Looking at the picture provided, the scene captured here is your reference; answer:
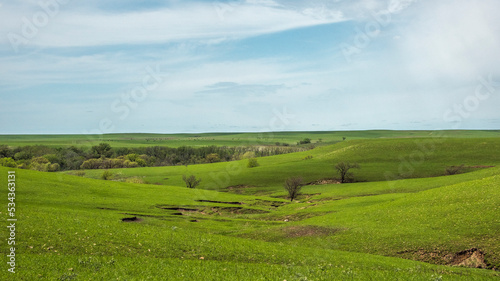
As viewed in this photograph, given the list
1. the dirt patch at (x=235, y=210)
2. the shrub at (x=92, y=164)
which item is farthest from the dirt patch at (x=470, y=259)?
the shrub at (x=92, y=164)

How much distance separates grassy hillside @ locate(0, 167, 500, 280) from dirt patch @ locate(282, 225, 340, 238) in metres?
0.12

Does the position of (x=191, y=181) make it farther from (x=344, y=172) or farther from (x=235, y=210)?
(x=344, y=172)

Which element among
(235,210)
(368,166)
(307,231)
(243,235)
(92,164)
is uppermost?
(368,166)

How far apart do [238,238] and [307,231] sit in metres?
11.0

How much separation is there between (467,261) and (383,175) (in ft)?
271

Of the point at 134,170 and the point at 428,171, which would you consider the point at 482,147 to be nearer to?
the point at 428,171

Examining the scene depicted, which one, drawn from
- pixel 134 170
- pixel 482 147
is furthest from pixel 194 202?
pixel 482 147

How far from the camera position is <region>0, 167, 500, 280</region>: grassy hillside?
18625mm

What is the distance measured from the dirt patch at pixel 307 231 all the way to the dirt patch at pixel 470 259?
13.2m

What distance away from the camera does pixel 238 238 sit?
33.3 m

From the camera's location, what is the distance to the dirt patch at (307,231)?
39406mm

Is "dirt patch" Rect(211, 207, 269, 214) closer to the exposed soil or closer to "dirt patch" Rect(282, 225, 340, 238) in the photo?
"dirt patch" Rect(282, 225, 340, 238)

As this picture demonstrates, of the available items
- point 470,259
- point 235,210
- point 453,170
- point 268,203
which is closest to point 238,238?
point 470,259

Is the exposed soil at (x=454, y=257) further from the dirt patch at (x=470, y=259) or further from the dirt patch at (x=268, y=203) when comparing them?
the dirt patch at (x=268, y=203)
